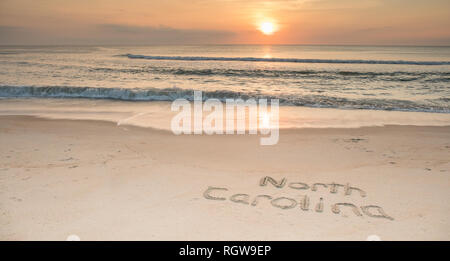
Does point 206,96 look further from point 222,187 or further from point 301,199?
point 301,199

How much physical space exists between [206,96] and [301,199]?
8.19 metres

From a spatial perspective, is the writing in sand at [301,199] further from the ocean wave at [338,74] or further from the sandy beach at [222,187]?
the ocean wave at [338,74]

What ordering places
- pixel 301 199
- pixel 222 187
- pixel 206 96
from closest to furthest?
pixel 301 199
pixel 222 187
pixel 206 96

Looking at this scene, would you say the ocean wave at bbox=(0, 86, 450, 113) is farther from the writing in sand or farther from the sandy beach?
the writing in sand

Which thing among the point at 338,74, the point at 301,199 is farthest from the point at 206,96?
the point at 338,74

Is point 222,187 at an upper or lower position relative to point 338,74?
lower

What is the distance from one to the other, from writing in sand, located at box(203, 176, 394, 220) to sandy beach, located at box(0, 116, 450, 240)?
0.01m

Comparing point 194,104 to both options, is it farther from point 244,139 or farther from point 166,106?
point 244,139

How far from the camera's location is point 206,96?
11117 mm

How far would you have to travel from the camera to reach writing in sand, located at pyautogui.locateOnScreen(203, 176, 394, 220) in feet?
10.0

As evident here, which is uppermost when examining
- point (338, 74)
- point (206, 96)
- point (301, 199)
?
point (338, 74)

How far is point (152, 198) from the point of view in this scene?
3301 millimetres

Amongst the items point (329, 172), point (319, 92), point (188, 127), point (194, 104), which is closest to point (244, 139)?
point (188, 127)
